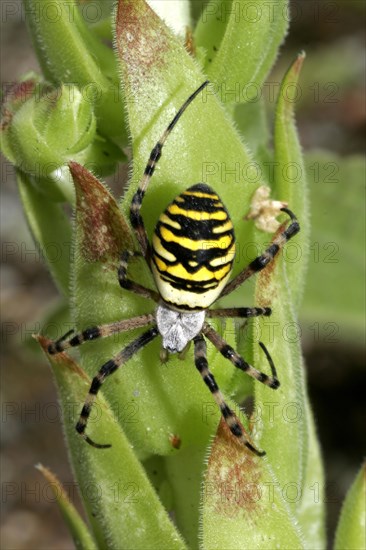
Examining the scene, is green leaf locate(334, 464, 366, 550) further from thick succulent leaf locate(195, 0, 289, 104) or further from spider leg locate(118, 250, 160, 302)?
thick succulent leaf locate(195, 0, 289, 104)

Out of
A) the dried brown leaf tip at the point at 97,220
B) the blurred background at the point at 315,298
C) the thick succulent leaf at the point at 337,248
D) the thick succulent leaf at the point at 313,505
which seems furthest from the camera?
the blurred background at the point at 315,298

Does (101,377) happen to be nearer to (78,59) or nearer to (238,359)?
(238,359)

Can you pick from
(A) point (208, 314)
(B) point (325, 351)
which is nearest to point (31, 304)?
(B) point (325, 351)

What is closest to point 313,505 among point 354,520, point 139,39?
point 354,520

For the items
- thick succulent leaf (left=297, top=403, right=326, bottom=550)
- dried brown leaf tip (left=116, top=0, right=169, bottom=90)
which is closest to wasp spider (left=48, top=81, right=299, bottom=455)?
dried brown leaf tip (left=116, top=0, right=169, bottom=90)

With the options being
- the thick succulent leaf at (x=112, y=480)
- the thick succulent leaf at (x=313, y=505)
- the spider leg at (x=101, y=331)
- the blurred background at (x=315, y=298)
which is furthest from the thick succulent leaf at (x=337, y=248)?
the thick succulent leaf at (x=112, y=480)

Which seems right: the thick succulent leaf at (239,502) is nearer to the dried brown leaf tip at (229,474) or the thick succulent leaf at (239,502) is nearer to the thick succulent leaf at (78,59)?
the dried brown leaf tip at (229,474)
